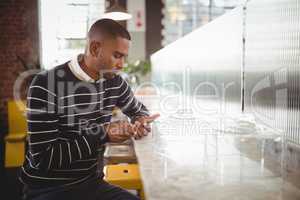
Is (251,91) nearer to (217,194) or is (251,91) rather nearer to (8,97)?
(217,194)

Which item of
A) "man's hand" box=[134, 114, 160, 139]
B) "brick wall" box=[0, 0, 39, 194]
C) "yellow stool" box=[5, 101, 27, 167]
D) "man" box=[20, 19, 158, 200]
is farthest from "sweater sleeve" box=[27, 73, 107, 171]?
"brick wall" box=[0, 0, 39, 194]

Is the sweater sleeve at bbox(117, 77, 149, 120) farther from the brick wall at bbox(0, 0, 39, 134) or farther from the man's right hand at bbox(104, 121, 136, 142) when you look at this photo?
the brick wall at bbox(0, 0, 39, 134)

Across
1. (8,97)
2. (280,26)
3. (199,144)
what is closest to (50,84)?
(199,144)

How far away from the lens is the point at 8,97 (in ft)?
18.4

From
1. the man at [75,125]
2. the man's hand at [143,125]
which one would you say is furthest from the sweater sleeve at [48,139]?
the man's hand at [143,125]

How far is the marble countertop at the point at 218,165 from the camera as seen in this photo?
949 millimetres

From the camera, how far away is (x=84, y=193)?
4.98 feet

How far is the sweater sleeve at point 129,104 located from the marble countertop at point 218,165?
25 centimetres

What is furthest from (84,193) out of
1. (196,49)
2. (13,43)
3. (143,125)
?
(13,43)

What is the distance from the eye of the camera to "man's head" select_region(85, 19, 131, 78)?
155 centimetres

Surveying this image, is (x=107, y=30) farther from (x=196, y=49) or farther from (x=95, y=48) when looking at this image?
(x=196, y=49)

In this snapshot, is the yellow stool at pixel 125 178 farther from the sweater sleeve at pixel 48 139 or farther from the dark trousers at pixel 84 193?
the sweater sleeve at pixel 48 139

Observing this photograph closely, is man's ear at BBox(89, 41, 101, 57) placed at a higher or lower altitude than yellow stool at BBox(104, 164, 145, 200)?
higher

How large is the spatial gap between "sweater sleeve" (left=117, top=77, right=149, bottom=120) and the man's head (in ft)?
1.13
